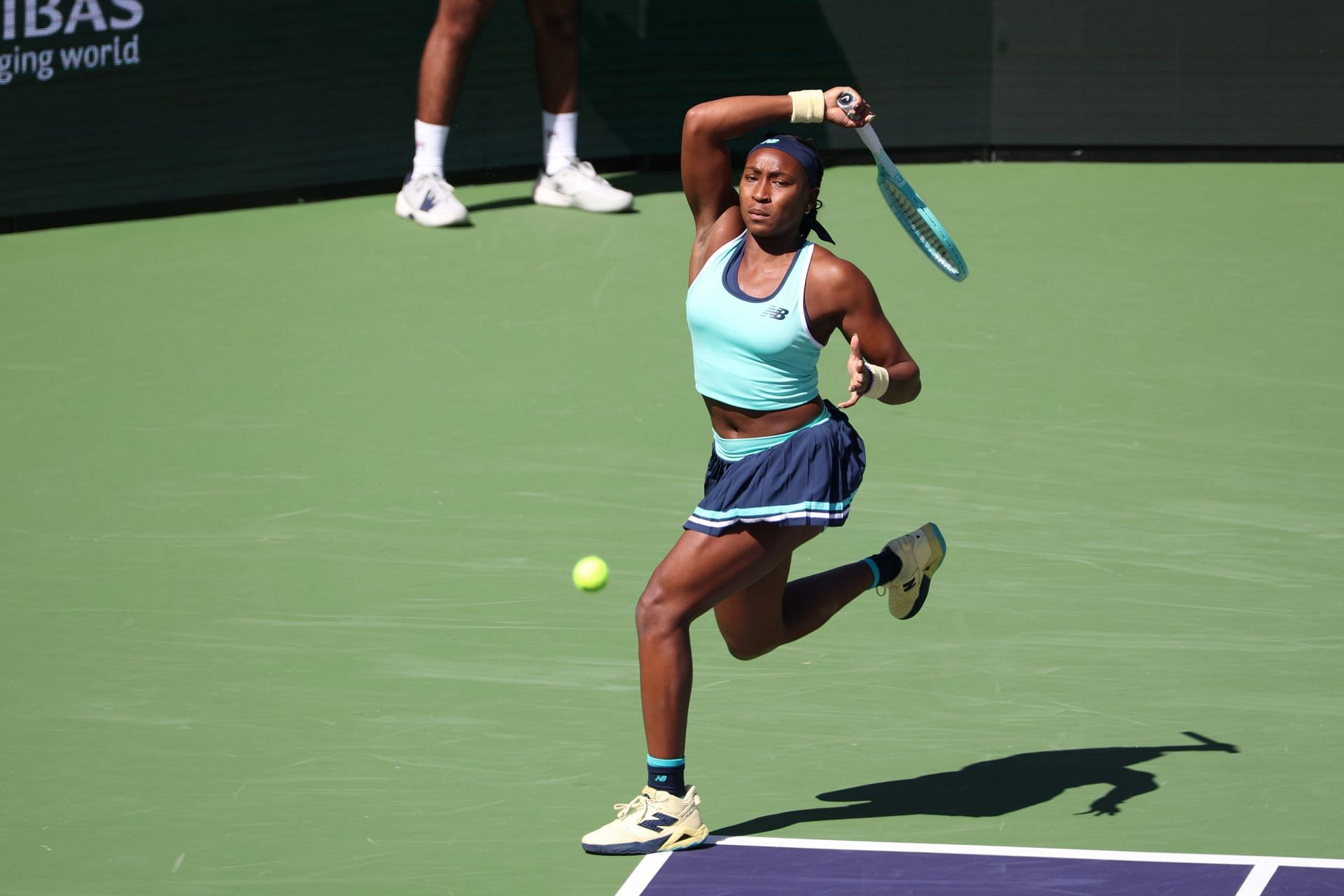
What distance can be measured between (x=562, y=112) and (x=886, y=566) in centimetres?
734

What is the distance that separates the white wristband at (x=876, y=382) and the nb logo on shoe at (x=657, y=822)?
4.21ft

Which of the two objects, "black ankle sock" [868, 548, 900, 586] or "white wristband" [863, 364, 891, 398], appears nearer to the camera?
"white wristband" [863, 364, 891, 398]

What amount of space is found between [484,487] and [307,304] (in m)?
2.92

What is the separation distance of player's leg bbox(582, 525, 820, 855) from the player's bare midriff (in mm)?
299

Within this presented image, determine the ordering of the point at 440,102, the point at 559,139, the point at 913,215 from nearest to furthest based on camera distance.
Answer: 1. the point at 913,215
2. the point at 440,102
3. the point at 559,139

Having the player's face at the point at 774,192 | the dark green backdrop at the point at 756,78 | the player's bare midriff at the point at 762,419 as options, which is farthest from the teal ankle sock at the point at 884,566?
the dark green backdrop at the point at 756,78

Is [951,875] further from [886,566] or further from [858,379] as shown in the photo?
[858,379]

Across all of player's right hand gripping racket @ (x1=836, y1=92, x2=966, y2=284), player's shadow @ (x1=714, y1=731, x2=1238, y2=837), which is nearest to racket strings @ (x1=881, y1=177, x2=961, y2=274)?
player's right hand gripping racket @ (x1=836, y1=92, x2=966, y2=284)

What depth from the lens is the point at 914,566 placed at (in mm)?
6316

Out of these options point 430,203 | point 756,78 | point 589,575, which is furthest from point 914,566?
point 756,78

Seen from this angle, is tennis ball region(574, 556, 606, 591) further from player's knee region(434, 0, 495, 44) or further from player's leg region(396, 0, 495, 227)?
player's knee region(434, 0, 495, 44)

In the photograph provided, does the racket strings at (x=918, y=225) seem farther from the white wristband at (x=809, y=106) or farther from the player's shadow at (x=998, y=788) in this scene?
the player's shadow at (x=998, y=788)

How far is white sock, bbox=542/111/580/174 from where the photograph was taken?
42.7ft

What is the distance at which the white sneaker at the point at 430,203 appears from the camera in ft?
41.1
